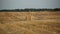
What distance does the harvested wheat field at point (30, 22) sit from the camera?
0.95 metres

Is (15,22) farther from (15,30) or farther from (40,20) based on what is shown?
(40,20)

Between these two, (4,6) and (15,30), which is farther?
(4,6)

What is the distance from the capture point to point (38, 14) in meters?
0.99

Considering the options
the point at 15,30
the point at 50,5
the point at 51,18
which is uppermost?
the point at 50,5

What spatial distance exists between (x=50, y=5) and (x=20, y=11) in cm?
37

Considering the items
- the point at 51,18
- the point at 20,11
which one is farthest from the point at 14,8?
the point at 51,18

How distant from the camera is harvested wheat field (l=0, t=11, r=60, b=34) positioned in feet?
3.12

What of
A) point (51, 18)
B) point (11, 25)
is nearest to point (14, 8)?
point (11, 25)

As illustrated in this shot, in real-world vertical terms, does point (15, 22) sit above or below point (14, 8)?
below

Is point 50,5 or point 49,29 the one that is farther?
point 50,5

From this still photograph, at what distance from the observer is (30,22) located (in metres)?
0.97

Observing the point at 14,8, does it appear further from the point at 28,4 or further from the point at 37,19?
the point at 37,19

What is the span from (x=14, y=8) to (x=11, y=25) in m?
0.22

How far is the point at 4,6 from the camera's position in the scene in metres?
1.08
